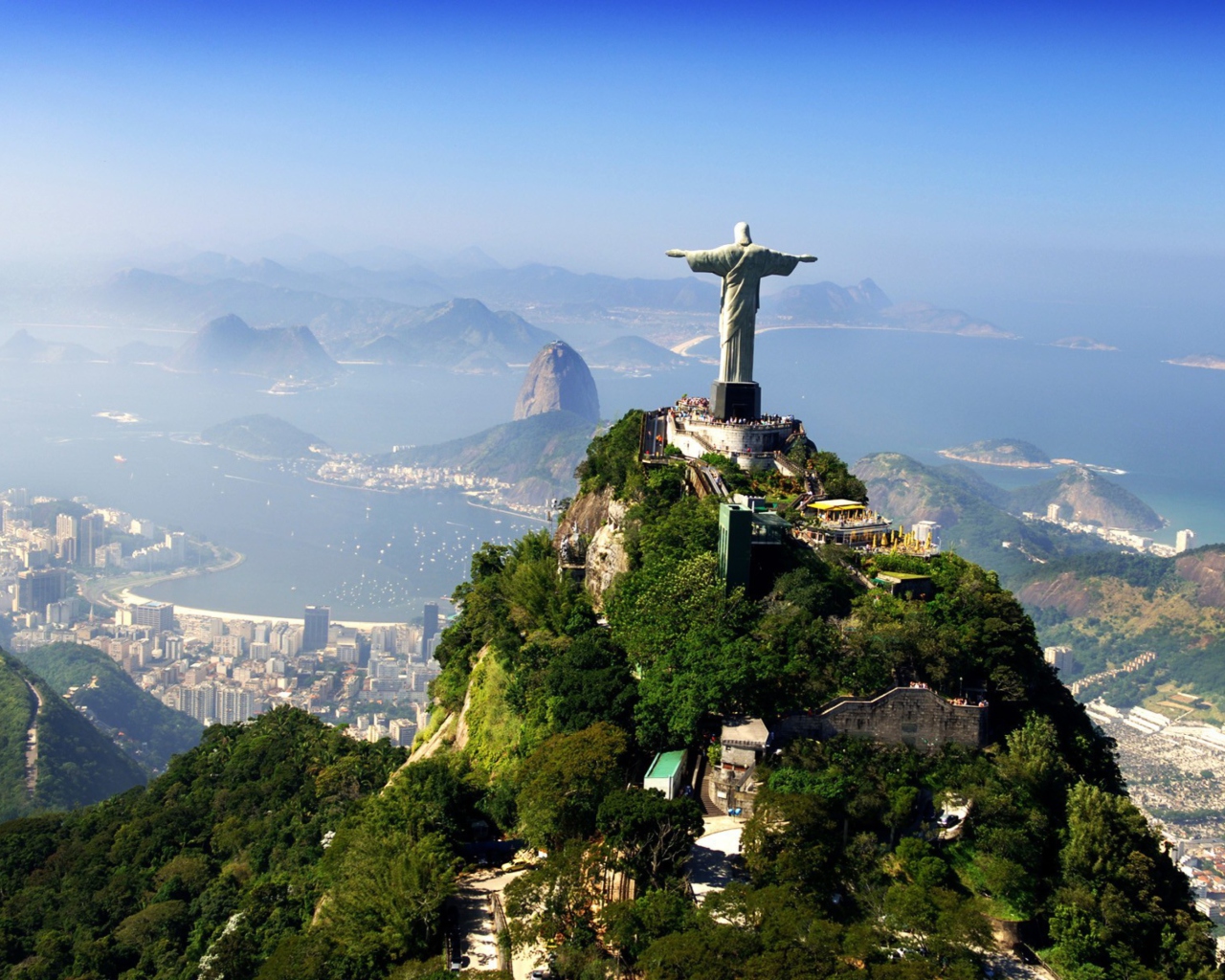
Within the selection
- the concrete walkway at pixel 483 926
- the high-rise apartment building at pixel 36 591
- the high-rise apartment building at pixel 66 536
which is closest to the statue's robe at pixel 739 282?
the concrete walkway at pixel 483 926

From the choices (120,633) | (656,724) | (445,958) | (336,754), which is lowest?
(120,633)

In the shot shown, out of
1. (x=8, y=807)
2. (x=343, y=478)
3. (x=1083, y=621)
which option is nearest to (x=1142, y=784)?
(x=1083, y=621)

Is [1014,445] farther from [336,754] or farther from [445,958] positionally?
[445,958]

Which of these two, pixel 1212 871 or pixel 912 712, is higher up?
pixel 912 712

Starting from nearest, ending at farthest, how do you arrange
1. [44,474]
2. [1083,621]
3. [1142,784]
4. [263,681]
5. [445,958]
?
[445,958], [1142,784], [1083,621], [263,681], [44,474]

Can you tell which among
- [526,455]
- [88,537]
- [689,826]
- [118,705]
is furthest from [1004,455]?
[689,826]

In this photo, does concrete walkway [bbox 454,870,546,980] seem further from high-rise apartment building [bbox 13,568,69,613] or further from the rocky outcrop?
high-rise apartment building [bbox 13,568,69,613]

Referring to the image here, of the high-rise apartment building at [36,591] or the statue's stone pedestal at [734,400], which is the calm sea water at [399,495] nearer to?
the high-rise apartment building at [36,591]
